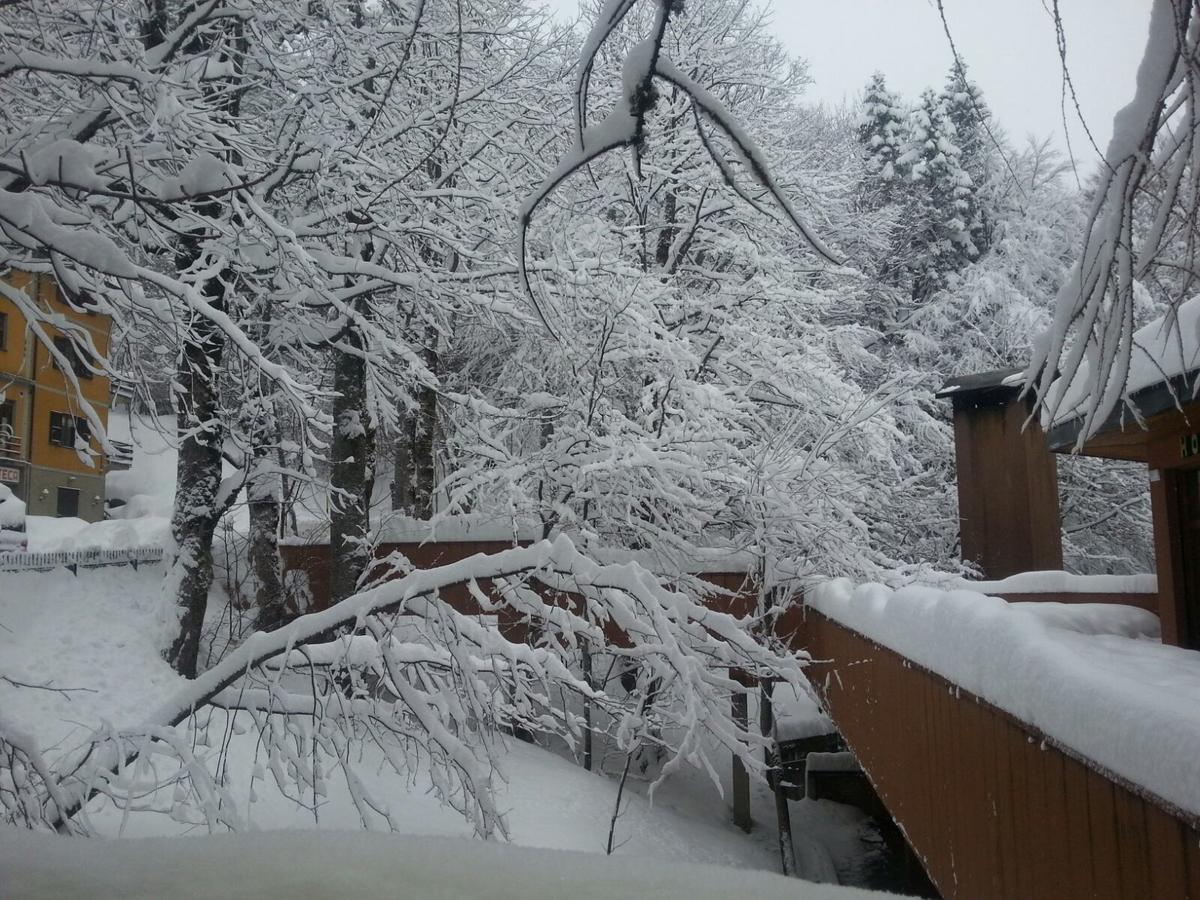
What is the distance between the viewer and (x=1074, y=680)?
3.02m

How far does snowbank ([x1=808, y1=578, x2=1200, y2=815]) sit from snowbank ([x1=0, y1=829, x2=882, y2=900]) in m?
1.01

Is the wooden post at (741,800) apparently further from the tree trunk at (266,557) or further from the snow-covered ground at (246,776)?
the tree trunk at (266,557)

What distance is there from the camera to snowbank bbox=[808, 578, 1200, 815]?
7.72ft

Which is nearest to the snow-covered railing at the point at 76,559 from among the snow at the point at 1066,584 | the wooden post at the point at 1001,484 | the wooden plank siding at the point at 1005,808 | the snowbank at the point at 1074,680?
the wooden plank siding at the point at 1005,808

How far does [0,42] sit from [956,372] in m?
19.5

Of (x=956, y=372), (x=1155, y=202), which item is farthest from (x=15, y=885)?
(x=956, y=372)

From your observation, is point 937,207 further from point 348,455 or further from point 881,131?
point 348,455

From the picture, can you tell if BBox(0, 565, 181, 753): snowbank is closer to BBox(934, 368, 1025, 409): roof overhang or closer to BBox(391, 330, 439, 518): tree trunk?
BBox(391, 330, 439, 518): tree trunk

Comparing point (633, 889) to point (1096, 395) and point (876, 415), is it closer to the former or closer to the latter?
point (1096, 395)

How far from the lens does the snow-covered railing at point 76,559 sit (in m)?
11.8

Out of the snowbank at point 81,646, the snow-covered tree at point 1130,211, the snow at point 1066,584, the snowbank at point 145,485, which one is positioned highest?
the snowbank at point 145,485

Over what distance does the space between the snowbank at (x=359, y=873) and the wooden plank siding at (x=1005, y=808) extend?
1.17 metres

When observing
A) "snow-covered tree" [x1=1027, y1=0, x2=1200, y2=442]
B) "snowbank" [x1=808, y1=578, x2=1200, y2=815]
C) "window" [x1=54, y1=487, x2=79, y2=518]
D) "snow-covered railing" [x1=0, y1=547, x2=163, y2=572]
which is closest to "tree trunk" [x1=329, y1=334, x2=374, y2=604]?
"snow-covered railing" [x1=0, y1=547, x2=163, y2=572]

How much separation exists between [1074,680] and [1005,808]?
1088 millimetres
